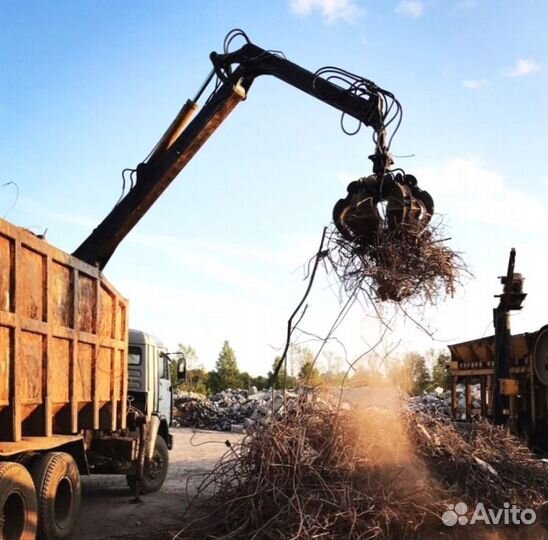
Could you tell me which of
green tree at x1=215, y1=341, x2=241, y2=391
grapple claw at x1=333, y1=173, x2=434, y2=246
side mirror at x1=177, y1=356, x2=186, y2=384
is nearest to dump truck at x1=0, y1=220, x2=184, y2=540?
side mirror at x1=177, y1=356, x2=186, y2=384

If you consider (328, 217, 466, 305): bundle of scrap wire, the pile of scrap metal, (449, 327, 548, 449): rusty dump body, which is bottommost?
the pile of scrap metal

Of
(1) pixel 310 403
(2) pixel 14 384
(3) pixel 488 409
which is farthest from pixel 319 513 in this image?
(3) pixel 488 409

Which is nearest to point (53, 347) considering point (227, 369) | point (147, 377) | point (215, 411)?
point (147, 377)

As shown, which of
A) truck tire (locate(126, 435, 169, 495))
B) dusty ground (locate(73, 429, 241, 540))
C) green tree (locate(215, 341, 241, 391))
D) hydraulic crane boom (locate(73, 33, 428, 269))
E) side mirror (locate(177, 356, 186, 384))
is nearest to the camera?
dusty ground (locate(73, 429, 241, 540))

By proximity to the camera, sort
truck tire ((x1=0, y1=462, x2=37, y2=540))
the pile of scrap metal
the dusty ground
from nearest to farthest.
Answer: truck tire ((x1=0, y1=462, x2=37, y2=540)) < the dusty ground < the pile of scrap metal

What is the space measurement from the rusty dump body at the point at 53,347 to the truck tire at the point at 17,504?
0.20 meters

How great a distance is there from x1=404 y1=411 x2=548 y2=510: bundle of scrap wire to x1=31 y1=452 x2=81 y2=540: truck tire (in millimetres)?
3595

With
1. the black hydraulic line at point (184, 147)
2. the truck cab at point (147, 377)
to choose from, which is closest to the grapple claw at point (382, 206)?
the black hydraulic line at point (184, 147)

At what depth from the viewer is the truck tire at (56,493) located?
6.21 meters

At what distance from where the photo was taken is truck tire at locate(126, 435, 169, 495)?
9.70 metres

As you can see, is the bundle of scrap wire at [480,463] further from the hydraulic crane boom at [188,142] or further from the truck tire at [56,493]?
the hydraulic crane boom at [188,142]

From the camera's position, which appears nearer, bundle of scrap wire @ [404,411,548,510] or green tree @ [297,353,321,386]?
bundle of scrap wire @ [404,411,548,510]

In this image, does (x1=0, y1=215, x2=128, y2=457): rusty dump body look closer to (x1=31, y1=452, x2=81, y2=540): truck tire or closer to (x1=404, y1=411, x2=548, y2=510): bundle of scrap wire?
(x1=31, y1=452, x2=81, y2=540): truck tire

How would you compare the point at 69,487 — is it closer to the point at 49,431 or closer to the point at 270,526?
the point at 49,431
